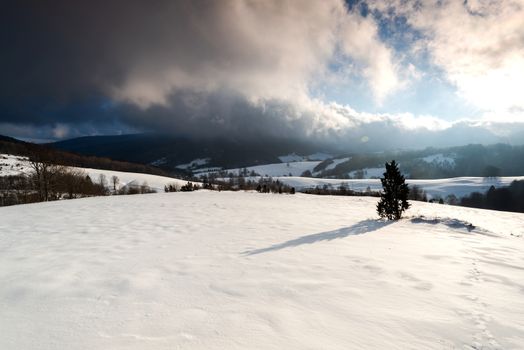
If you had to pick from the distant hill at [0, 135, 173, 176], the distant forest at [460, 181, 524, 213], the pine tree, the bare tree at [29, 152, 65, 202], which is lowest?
the distant forest at [460, 181, 524, 213]

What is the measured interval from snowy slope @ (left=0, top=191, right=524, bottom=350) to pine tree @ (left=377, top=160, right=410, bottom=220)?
7.05 metres

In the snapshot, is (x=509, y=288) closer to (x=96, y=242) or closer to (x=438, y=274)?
(x=438, y=274)

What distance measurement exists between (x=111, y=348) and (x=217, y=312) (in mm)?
1586

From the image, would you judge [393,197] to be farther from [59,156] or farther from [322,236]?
[59,156]

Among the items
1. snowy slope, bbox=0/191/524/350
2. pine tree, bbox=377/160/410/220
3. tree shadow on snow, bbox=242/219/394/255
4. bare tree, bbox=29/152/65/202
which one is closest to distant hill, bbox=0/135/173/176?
bare tree, bbox=29/152/65/202

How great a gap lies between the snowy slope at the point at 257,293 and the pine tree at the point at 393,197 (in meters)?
7.05

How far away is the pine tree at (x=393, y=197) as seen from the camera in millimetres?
17922

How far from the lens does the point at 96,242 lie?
9797 mm

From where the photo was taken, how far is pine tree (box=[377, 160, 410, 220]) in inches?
706

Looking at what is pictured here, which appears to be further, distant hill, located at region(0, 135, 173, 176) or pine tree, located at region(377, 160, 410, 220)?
distant hill, located at region(0, 135, 173, 176)

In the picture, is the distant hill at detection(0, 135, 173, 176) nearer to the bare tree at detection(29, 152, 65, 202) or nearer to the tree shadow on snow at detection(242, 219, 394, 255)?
the bare tree at detection(29, 152, 65, 202)

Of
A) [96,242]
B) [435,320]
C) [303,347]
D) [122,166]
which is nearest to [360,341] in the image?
Answer: [303,347]

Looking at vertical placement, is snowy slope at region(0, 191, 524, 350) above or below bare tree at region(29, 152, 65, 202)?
below

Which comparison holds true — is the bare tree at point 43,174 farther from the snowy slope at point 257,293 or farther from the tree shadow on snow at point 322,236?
the tree shadow on snow at point 322,236
